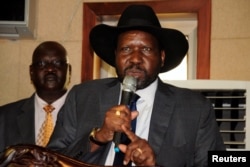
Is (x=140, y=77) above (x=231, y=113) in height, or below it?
above

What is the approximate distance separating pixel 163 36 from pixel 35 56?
1.15 meters

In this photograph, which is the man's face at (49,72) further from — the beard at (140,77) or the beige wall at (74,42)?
the beard at (140,77)

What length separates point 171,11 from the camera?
2990mm

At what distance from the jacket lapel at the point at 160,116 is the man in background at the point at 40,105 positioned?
3.20 feet

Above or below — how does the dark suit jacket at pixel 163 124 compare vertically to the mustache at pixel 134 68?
below

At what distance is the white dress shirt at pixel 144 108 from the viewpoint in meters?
1.58

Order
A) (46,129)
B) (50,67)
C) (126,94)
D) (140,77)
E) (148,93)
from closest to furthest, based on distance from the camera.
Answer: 1. (126,94)
2. (140,77)
3. (148,93)
4. (46,129)
5. (50,67)

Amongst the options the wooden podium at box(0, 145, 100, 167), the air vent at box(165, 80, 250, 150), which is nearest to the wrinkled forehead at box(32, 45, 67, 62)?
the air vent at box(165, 80, 250, 150)

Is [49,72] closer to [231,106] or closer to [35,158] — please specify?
[231,106]

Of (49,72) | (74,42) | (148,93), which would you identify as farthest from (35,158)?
(74,42)

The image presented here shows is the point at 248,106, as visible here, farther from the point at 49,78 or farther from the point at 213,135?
the point at 49,78

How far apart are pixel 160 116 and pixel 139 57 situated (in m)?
0.25

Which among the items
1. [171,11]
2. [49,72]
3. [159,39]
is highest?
[171,11]

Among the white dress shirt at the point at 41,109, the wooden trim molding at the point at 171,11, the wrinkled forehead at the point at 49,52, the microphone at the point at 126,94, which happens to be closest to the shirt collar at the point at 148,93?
the microphone at the point at 126,94
